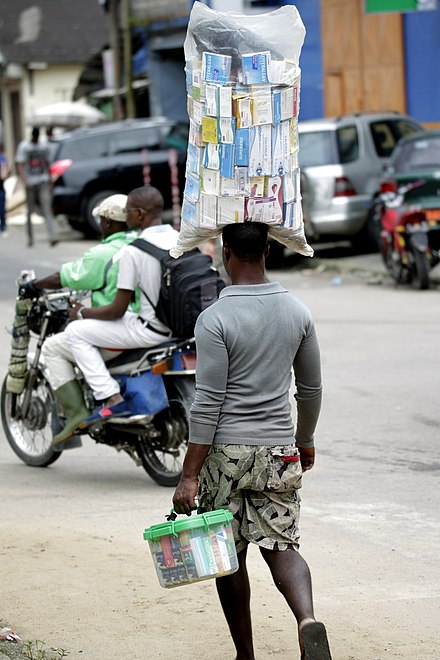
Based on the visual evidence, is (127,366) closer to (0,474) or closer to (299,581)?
(0,474)

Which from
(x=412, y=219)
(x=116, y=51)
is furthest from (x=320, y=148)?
(x=116, y=51)

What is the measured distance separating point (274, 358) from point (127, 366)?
10.7 ft

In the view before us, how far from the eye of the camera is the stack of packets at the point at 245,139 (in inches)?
167

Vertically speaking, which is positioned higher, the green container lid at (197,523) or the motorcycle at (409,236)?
the green container lid at (197,523)

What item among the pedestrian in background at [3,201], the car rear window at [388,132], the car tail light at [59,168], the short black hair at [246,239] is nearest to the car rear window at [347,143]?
the car rear window at [388,132]

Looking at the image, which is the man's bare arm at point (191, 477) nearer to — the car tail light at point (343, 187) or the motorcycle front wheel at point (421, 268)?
the motorcycle front wheel at point (421, 268)

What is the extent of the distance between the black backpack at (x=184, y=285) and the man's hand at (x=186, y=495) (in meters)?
2.79

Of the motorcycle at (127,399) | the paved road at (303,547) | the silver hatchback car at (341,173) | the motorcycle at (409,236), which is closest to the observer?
the paved road at (303,547)

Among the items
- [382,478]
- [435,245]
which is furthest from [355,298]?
[382,478]

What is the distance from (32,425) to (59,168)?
14907 mm

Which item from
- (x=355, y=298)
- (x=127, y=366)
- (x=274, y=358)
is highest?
(x=274, y=358)

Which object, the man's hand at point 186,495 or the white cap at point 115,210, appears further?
the white cap at point 115,210

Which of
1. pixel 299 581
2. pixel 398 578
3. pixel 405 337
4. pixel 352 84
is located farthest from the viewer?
pixel 352 84

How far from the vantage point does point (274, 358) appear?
4246mm
